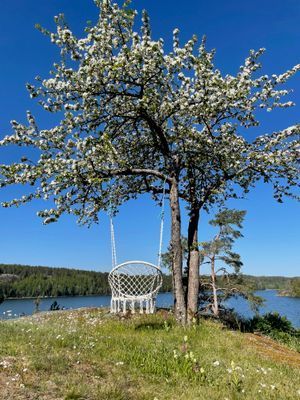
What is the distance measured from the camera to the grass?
5.84 meters

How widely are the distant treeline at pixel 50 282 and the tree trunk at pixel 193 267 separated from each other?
398 feet

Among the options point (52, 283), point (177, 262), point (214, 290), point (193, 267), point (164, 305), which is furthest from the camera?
point (52, 283)

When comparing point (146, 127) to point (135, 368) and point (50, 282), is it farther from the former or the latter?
point (50, 282)

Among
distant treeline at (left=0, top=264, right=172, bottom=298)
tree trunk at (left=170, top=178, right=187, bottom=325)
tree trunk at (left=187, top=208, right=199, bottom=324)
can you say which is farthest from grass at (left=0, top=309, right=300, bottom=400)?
distant treeline at (left=0, top=264, right=172, bottom=298)

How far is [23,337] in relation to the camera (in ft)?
27.7

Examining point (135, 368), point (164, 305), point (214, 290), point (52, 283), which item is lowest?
point (135, 368)

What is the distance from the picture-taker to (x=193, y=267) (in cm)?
1512

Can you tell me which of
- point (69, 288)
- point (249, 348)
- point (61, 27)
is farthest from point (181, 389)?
point (69, 288)

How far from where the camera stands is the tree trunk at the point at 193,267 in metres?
14.5

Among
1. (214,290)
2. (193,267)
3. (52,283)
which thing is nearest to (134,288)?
Result: (193,267)

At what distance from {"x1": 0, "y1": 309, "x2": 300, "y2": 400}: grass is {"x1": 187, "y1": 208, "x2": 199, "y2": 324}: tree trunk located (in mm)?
3907

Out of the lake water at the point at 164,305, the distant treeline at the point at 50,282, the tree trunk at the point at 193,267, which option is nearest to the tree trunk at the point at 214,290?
the lake water at the point at 164,305

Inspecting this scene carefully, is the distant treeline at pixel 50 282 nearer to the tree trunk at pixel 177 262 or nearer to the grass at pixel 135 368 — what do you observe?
the tree trunk at pixel 177 262

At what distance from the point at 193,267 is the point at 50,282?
14863 centimetres
